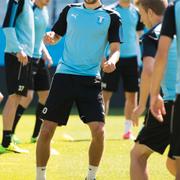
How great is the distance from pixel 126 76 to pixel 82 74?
15.8 feet

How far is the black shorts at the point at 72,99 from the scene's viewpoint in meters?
8.13

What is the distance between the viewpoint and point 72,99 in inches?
324

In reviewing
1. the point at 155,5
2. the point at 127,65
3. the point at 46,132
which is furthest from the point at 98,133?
the point at 127,65

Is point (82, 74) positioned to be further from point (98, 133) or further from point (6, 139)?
point (6, 139)

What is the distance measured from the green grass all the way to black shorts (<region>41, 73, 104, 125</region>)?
0.96m

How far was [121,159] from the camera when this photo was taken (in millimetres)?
10352

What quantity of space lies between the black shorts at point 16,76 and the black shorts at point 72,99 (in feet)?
8.11

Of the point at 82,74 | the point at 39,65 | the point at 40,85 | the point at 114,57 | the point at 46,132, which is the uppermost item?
the point at 114,57

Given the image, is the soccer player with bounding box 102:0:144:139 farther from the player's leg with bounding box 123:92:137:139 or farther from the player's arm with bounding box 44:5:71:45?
the player's arm with bounding box 44:5:71:45

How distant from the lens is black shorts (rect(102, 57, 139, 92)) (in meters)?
13.0

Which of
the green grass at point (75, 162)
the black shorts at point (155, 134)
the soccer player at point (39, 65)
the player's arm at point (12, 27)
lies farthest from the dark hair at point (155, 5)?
the soccer player at point (39, 65)

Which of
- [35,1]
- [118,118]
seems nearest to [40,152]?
[35,1]

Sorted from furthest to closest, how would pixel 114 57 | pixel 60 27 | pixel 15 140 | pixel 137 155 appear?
pixel 15 140 < pixel 60 27 < pixel 114 57 < pixel 137 155

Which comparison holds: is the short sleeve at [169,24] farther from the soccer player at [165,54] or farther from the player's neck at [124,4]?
the player's neck at [124,4]
